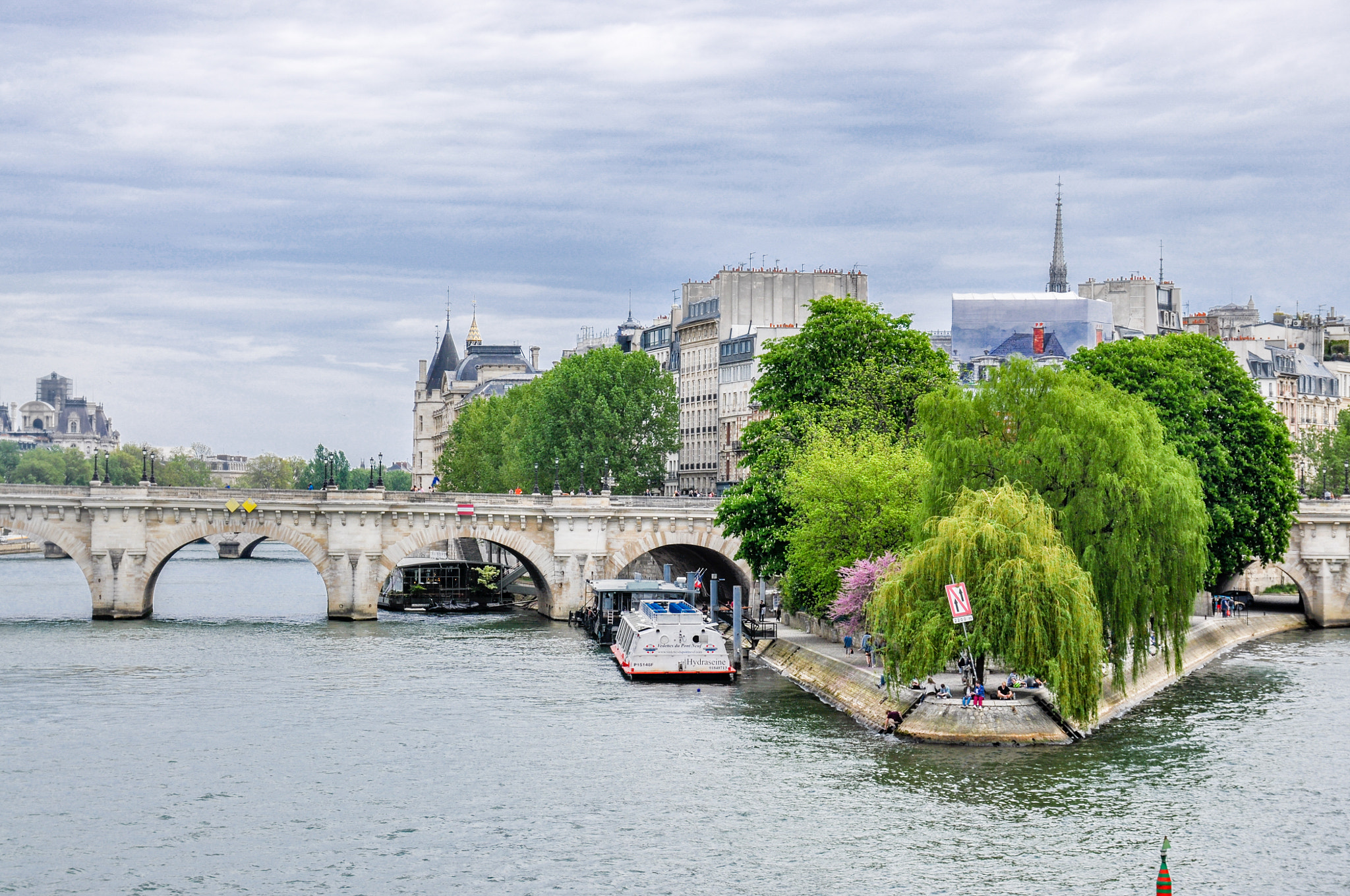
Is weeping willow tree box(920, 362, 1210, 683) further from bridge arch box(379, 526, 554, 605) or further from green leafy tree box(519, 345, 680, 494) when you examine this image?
green leafy tree box(519, 345, 680, 494)

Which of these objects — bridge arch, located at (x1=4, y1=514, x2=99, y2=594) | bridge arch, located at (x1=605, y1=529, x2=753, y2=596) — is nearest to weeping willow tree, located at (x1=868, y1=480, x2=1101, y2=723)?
bridge arch, located at (x1=605, y1=529, x2=753, y2=596)

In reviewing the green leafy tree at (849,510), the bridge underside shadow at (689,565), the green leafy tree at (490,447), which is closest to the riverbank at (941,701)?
the green leafy tree at (849,510)

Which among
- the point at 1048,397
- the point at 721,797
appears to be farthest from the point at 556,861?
the point at 1048,397

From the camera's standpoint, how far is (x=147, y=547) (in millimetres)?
83625

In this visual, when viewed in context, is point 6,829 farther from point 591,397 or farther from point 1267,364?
point 1267,364

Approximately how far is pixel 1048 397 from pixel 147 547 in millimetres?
44611

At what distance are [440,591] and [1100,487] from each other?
51960 millimetres

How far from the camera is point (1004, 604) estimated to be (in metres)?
47.4

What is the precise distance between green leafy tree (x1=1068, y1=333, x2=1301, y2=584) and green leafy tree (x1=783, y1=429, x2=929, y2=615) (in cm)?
1488

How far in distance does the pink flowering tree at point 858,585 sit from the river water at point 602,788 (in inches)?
145

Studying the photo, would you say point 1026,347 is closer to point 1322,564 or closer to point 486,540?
point 1322,564

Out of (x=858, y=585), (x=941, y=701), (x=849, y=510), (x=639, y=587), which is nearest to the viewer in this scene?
(x=941, y=701)

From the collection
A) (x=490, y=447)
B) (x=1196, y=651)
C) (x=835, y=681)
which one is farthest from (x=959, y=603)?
(x=490, y=447)

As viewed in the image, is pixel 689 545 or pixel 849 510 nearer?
pixel 849 510
